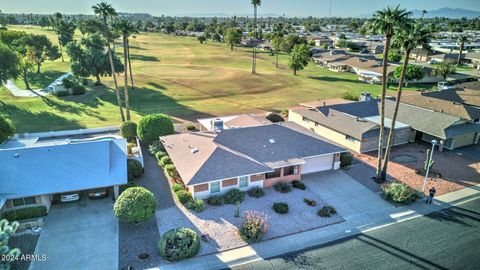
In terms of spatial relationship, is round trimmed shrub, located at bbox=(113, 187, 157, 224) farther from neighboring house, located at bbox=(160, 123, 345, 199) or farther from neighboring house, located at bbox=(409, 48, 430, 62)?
neighboring house, located at bbox=(409, 48, 430, 62)

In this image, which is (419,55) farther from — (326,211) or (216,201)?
(216,201)

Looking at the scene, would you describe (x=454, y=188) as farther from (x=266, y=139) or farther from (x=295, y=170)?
(x=266, y=139)

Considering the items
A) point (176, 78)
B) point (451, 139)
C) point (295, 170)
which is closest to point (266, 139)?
point (295, 170)

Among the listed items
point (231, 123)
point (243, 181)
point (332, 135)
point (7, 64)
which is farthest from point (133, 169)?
point (7, 64)

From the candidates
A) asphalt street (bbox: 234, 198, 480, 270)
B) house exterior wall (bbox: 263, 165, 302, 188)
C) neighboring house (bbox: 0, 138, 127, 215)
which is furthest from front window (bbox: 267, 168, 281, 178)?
neighboring house (bbox: 0, 138, 127, 215)

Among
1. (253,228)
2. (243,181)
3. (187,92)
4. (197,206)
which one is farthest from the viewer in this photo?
(187,92)

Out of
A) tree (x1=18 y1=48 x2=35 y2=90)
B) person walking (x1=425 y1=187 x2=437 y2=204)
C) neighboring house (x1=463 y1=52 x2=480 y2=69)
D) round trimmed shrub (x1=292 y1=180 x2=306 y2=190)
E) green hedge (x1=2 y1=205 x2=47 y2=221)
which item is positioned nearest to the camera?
green hedge (x1=2 y1=205 x2=47 y2=221)

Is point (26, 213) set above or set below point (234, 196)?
above

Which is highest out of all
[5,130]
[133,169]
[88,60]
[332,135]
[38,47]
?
[38,47]
